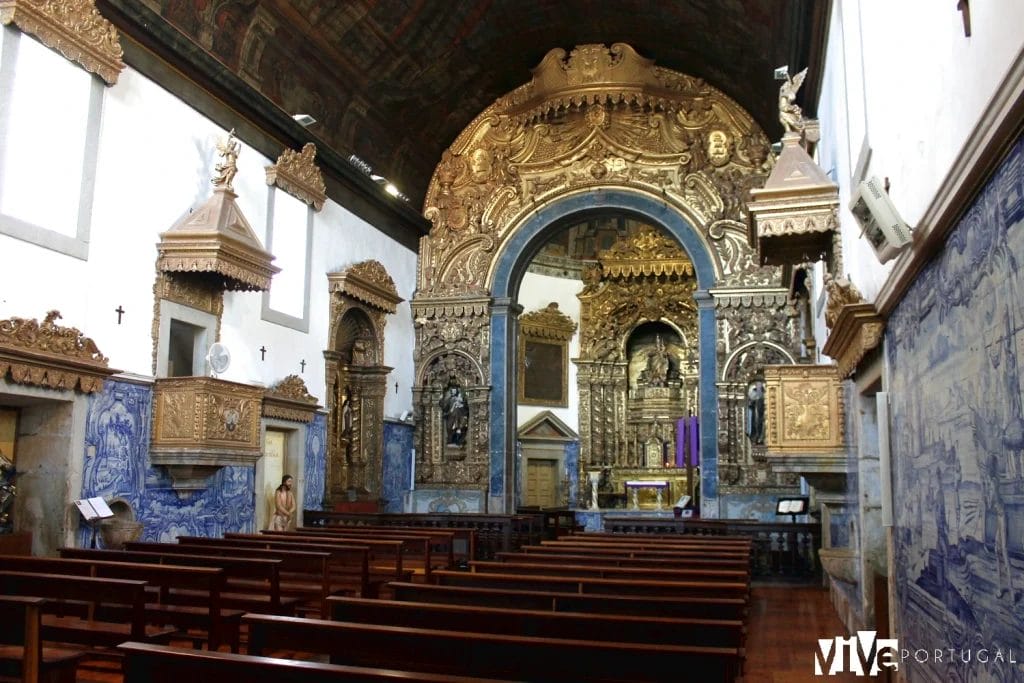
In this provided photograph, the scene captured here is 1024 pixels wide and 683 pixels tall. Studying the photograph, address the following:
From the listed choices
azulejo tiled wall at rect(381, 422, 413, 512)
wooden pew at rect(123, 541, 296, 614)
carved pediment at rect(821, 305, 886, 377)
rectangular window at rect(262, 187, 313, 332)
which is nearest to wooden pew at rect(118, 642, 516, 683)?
wooden pew at rect(123, 541, 296, 614)

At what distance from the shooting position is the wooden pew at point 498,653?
11.4ft

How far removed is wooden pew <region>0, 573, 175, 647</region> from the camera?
4898mm

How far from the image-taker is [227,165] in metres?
11.5

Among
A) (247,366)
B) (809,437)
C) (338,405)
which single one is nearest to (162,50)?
(247,366)

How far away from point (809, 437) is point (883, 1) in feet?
14.5

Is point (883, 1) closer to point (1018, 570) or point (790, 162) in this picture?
point (790, 162)

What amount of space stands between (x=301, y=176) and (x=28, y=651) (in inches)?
413

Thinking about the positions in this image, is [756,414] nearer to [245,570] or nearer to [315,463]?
[315,463]

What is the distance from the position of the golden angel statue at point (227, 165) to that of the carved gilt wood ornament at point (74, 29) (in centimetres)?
168

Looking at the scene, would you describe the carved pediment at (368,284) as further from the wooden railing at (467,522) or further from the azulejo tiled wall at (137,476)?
the azulejo tiled wall at (137,476)

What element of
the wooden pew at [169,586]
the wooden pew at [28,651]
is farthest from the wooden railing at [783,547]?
the wooden pew at [28,651]

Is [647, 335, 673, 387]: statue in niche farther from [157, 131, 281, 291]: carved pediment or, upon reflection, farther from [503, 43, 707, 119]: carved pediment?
[157, 131, 281, 291]: carved pediment

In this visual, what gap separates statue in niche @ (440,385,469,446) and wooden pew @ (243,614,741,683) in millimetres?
13274

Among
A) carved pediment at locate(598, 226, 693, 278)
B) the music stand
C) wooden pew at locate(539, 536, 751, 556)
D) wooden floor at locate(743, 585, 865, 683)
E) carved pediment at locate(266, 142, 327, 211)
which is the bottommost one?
wooden floor at locate(743, 585, 865, 683)
